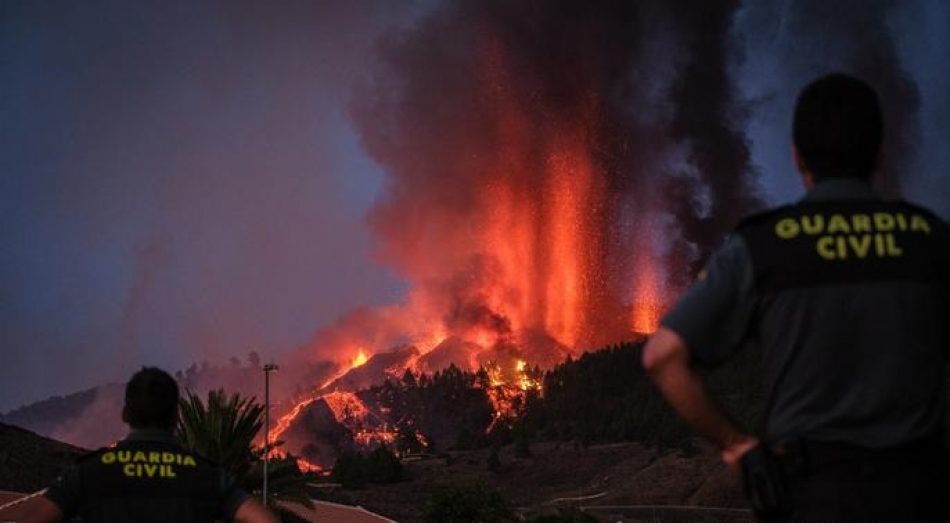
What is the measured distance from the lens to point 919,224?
138 inches

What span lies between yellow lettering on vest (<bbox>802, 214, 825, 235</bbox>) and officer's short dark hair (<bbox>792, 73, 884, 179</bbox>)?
26 centimetres

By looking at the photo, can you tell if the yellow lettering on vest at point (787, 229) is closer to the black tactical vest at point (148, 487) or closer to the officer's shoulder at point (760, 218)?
the officer's shoulder at point (760, 218)

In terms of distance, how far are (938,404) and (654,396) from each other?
131917mm

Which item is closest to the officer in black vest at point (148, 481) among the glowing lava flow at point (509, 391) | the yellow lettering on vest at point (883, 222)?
the yellow lettering on vest at point (883, 222)

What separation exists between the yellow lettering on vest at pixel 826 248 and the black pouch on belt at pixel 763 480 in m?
0.63

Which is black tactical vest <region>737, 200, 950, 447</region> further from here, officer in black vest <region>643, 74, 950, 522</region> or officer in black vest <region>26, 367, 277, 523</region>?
officer in black vest <region>26, 367, 277, 523</region>

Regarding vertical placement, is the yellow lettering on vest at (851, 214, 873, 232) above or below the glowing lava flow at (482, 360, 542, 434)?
below

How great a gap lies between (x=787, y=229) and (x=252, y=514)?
2.54 m

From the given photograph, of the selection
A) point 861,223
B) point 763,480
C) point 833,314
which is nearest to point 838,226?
point 861,223

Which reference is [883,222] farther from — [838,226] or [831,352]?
[831,352]

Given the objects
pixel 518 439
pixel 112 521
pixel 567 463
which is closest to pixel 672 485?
pixel 567 463

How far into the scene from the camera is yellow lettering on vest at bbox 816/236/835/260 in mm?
3461

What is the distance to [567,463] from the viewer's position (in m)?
110

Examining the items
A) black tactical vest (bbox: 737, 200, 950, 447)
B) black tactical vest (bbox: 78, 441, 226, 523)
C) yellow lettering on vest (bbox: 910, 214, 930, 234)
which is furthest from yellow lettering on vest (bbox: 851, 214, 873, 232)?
black tactical vest (bbox: 78, 441, 226, 523)
